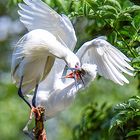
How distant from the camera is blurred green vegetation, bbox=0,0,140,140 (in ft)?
11.0

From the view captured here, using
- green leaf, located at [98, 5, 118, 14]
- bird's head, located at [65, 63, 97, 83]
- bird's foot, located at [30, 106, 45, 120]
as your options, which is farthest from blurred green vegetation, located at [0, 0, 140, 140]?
bird's foot, located at [30, 106, 45, 120]

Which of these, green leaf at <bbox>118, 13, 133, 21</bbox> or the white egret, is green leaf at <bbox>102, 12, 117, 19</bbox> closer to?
green leaf at <bbox>118, 13, 133, 21</bbox>

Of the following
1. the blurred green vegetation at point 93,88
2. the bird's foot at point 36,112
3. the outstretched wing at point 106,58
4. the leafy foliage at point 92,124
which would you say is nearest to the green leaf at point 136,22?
the blurred green vegetation at point 93,88

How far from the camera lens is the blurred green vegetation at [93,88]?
11.0ft


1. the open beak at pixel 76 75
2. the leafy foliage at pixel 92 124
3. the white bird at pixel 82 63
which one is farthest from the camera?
the leafy foliage at pixel 92 124

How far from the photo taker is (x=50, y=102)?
12.4ft

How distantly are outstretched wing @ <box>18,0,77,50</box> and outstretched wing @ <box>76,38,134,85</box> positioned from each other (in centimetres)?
11

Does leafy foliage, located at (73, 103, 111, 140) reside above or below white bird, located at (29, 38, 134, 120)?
below

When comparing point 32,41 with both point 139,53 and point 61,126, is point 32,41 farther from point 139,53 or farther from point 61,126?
point 61,126

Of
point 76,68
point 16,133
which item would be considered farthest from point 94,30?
point 16,133

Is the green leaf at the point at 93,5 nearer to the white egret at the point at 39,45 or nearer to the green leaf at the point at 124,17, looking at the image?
the green leaf at the point at 124,17

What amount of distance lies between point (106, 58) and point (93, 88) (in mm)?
3528

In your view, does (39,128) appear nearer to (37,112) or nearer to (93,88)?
(37,112)

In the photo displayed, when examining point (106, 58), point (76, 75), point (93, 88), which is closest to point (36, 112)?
point (76, 75)
